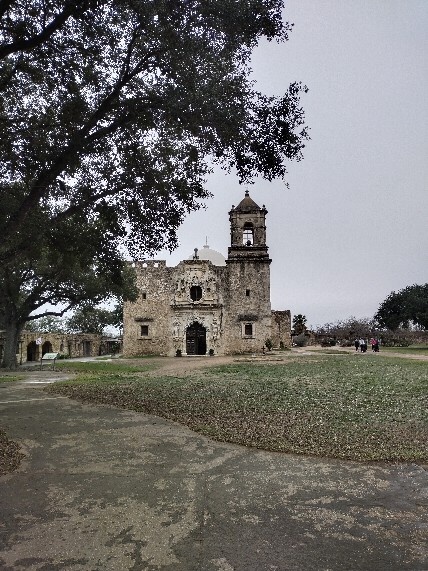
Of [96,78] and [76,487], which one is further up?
[96,78]

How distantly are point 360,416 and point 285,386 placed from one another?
13.5 feet

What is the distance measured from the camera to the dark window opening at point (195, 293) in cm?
3144

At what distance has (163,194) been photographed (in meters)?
9.59

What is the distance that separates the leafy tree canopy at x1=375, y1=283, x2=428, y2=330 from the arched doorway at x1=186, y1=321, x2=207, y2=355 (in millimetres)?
26506

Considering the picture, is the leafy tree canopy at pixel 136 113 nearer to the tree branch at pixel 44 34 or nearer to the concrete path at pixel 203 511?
the tree branch at pixel 44 34

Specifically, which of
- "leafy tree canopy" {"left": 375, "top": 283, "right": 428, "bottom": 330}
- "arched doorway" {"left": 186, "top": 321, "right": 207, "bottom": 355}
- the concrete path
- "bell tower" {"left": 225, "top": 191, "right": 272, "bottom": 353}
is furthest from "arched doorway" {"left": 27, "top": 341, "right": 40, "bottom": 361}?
"leafy tree canopy" {"left": 375, "top": 283, "right": 428, "bottom": 330}

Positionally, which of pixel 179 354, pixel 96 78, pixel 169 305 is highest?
pixel 96 78

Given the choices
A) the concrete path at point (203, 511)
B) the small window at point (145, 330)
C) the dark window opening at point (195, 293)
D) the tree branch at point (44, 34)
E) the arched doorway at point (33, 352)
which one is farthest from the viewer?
the arched doorway at point (33, 352)

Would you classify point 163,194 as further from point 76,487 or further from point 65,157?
point 76,487

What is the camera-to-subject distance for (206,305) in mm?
30750

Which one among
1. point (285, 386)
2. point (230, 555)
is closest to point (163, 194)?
point (285, 386)

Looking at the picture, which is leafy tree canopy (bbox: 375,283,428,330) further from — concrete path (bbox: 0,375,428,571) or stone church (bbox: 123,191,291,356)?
concrete path (bbox: 0,375,428,571)

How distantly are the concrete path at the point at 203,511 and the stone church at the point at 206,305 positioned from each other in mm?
25471

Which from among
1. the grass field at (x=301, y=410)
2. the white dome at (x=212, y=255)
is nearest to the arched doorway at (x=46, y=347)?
the white dome at (x=212, y=255)
